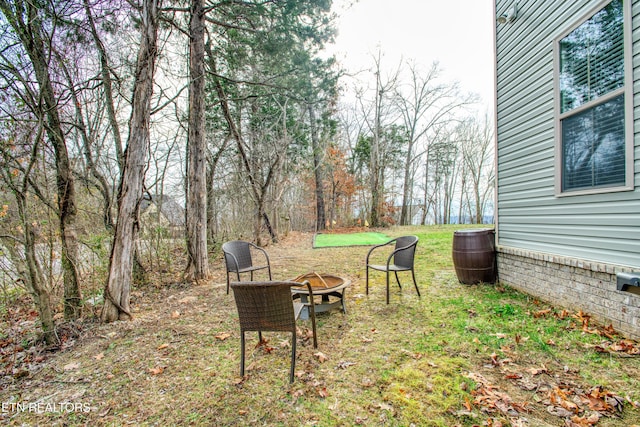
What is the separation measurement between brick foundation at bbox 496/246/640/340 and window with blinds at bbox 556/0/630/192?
85 centimetres

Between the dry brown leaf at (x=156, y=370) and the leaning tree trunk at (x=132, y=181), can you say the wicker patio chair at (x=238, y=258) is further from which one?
the dry brown leaf at (x=156, y=370)

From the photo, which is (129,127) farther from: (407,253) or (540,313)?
(540,313)

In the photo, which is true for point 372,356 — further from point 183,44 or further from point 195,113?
point 183,44

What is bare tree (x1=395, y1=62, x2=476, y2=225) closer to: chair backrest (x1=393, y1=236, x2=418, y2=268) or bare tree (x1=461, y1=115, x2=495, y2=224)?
bare tree (x1=461, y1=115, x2=495, y2=224)

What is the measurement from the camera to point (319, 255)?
732 cm

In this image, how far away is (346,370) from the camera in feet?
7.57

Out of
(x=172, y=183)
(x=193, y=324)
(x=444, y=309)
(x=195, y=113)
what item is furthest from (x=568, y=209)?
(x=172, y=183)

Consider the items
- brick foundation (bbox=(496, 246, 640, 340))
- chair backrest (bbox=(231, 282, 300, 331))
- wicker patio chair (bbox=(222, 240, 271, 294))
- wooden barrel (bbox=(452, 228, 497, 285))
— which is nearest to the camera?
chair backrest (bbox=(231, 282, 300, 331))

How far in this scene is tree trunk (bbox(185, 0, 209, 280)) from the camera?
5037 millimetres

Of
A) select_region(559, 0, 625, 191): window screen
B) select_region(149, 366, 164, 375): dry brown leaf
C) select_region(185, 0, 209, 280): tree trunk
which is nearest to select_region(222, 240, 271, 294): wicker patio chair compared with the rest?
select_region(185, 0, 209, 280): tree trunk

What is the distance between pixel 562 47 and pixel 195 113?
5408 mm

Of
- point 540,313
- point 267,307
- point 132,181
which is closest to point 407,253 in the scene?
point 540,313

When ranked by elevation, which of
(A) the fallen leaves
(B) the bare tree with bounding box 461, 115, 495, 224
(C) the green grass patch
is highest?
(B) the bare tree with bounding box 461, 115, 495, 224

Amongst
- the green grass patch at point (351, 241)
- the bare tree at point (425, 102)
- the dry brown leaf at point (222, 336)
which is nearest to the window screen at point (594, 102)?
the dry brown leaf at point (222, 336)
